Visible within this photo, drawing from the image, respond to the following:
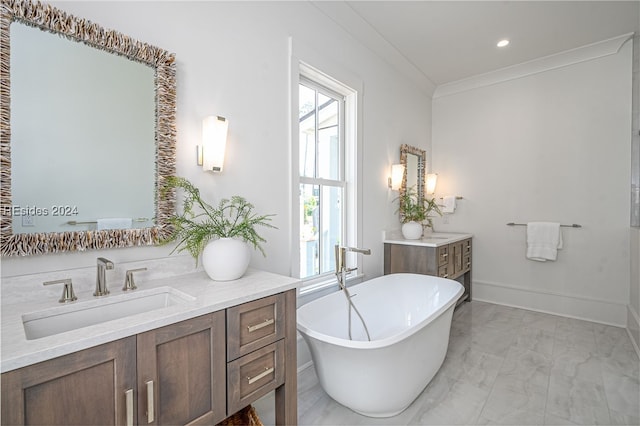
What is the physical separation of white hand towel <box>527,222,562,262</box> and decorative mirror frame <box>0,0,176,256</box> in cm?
385

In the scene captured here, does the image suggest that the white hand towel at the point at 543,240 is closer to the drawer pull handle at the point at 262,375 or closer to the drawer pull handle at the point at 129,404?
the drawer pull handle at the point at 262,375

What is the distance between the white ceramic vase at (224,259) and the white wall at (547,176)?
3.63 m

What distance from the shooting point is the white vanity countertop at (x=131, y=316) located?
810 mm

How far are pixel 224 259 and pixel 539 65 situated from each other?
13.8 ft

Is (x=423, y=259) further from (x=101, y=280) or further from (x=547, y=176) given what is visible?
(x=101, y=280)

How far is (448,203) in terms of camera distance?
432 cm

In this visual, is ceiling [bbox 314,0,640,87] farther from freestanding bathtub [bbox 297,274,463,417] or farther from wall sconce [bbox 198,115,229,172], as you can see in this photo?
freestanding bathtub [bbox 297,274,463,417]

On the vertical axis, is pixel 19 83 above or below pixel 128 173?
above

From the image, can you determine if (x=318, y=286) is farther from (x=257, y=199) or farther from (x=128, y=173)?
(x=128, y=173)

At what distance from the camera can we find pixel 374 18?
9.18ft

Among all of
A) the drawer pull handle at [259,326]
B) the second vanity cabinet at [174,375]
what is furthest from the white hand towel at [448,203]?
the drawer pull handle at [259,326]

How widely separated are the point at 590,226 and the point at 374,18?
3184mm

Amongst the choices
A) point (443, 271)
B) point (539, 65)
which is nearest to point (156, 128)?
point (443, 271)

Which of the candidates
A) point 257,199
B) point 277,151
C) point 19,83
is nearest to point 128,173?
point 19,83
